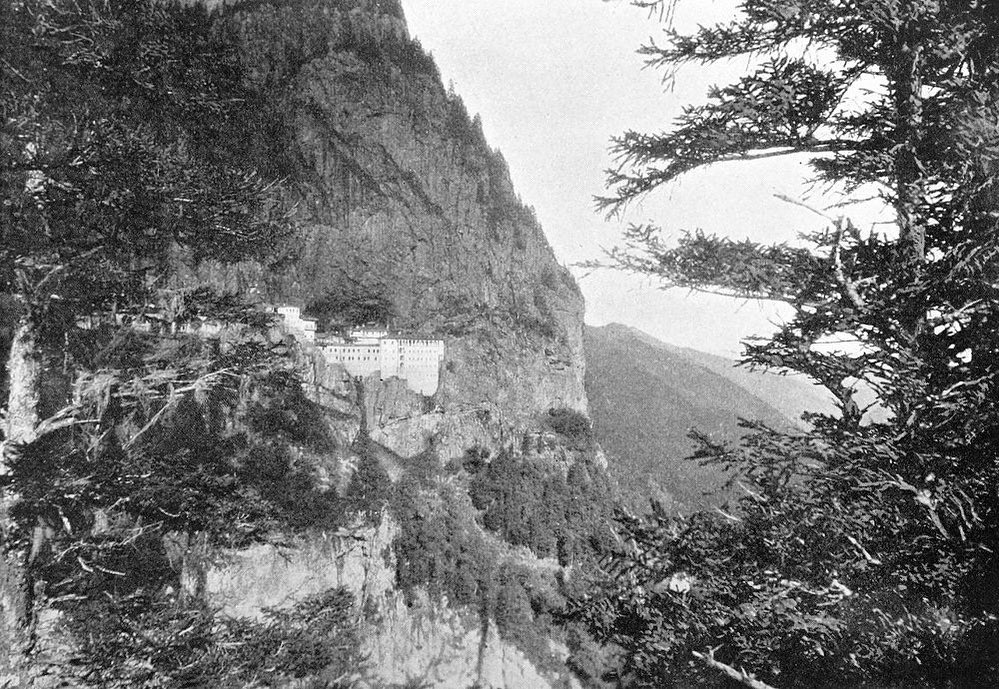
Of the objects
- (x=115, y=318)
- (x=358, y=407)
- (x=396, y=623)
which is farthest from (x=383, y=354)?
(x=115, y=318)

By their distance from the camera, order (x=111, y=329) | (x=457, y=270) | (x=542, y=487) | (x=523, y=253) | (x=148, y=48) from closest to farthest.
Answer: (x=148, y=48) < (x=111, y=329) < (x=542, y=487) < (x=457, y=270) < (x=523, y=253)

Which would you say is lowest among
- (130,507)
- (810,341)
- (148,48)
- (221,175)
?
(130,507)

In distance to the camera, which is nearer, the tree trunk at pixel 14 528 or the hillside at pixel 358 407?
the tree trunk at pixel 14 528

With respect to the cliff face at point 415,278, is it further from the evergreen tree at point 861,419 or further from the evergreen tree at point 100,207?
the evergreen tree at point 861,419

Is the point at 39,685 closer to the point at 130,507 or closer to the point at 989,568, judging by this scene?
the point at 130,507

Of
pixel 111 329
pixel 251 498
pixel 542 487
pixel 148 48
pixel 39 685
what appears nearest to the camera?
pixel 39 685

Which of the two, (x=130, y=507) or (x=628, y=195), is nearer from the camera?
(x=628, y=195)

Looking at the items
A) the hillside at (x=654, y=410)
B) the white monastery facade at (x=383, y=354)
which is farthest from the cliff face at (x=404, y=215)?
the hillside at (x=654, y=410)

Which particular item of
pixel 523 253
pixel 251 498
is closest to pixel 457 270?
pixel 523 253
